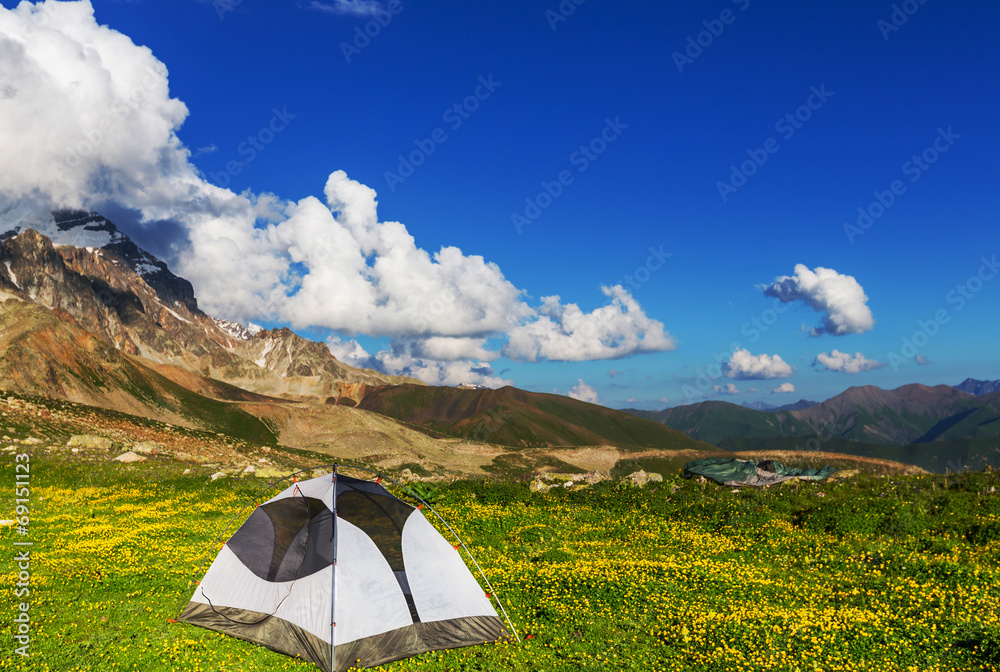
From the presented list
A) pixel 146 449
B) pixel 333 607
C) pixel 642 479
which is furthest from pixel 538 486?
pixel 146 449

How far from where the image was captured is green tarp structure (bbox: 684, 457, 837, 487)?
2931 centimetres

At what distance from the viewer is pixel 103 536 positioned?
2036 centimetres

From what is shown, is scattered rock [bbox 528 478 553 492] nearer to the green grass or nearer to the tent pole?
the green grass

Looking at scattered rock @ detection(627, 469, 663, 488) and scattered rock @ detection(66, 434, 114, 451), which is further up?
scattered rock @ detection(66, 434, 114, 451)

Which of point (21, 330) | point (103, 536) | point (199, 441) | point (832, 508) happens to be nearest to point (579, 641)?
point (832, 508)

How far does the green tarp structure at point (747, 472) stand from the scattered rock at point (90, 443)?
41.4m

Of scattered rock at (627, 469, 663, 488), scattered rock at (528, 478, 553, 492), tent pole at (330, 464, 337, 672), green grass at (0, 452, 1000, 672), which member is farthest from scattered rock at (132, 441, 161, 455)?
tent pole at (330, 464, 337, 672)

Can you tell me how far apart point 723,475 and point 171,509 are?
2783cm

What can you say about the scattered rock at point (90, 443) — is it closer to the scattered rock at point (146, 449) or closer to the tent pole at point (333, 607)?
the scattered rock at point (146, 449)

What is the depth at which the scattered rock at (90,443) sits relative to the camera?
4069cm

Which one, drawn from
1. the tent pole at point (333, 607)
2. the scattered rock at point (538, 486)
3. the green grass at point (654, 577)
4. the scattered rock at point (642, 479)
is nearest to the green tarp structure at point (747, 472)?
the scattered rock at point (642, 479)

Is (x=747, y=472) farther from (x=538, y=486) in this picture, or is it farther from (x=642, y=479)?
(x=538, y=486)

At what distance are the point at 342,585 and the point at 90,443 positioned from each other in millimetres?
40112

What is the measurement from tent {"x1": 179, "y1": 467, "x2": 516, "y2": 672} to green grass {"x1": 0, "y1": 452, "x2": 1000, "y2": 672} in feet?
1.67
